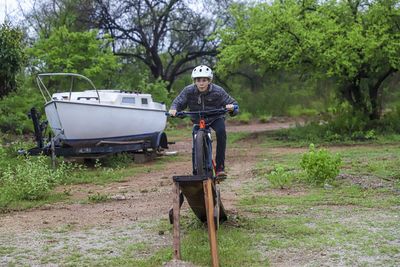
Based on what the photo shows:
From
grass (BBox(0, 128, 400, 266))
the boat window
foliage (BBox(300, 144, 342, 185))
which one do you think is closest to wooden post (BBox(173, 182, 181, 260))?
grass (BBox(0, 128, 400, 266))

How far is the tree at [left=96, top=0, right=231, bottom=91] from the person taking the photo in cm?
2848

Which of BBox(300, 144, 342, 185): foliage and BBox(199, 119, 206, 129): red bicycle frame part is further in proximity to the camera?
BBox(300, 144, 342, 185): foliage

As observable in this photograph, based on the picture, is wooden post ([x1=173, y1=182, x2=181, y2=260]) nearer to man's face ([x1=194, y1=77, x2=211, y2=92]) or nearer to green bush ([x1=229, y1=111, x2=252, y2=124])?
man's face ([x1=194, y1=77, x2=211, y2=92])

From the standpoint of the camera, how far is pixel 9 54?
42.7 feet

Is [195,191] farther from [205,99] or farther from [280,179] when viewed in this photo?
[280,179]

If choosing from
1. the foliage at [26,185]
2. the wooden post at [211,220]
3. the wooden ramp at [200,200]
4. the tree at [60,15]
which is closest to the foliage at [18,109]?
the tree at [60,15]

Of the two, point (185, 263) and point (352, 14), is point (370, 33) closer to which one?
point (352, 14)

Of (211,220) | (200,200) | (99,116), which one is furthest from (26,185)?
(211,220)

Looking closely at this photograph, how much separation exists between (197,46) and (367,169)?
21.5 meters

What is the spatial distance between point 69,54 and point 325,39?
9317mm

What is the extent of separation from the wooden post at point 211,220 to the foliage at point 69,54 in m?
15.4

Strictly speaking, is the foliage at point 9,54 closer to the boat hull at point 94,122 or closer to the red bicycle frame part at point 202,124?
the boat hull at point 94,122

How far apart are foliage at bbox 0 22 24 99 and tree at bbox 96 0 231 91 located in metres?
14.6

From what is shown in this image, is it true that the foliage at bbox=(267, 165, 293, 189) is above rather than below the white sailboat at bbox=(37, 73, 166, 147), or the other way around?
below
